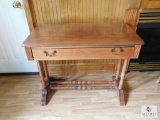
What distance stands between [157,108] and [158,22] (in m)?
0.93

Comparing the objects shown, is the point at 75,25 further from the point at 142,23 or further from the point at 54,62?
the point at 142,23

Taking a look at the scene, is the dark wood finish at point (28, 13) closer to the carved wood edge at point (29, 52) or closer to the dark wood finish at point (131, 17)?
the carved wood edge at point (29, 52)

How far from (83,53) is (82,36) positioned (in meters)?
0.16

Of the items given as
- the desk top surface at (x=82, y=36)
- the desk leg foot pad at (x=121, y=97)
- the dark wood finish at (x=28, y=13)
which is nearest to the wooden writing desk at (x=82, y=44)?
the desk top surface at (x=82, y=36)

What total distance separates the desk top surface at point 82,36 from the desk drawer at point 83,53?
5cm

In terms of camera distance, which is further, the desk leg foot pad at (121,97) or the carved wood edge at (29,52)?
the desk leg foot pad at (121,97)

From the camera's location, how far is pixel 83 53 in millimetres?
1194

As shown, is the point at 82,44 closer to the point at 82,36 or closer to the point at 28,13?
the point at 82,36

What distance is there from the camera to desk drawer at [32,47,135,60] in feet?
3.85

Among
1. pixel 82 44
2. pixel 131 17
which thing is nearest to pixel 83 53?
pixel 82 44

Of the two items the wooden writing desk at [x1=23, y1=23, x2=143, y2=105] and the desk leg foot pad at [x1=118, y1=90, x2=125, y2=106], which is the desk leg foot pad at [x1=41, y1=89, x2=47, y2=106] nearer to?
the wooden writing desk at [x1=23, y1=23, x2=143, y2=105]

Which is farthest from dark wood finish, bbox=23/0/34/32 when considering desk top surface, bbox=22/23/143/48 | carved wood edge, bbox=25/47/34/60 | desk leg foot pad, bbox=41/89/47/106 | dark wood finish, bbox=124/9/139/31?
dark wood finish, bbox=124/9/139/31

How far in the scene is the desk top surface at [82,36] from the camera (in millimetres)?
1137

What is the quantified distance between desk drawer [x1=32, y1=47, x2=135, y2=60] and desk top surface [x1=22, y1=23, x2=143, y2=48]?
51mm
